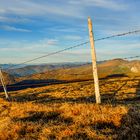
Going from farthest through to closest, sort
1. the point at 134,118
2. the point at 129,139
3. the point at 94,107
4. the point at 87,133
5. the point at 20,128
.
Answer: the point at 94,107, the point at 20,128, the point at 134,118, the point at 87,133, the point at 129,139

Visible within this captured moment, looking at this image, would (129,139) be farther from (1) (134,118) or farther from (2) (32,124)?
(2) (32,124)

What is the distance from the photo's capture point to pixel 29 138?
955cm

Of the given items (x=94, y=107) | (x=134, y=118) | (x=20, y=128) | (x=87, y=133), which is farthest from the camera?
(x=94, y=107)

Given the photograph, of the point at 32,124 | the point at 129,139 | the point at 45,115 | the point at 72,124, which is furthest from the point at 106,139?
the point at 45,115

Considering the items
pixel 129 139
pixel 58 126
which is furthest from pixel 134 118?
pixel 58 126

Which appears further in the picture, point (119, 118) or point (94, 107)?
point (94, 107)

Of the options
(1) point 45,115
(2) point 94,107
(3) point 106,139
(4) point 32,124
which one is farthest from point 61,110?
(3) point 106,139

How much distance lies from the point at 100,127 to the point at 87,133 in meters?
1.11

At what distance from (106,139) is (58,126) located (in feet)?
8.65

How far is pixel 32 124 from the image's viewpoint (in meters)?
11.2

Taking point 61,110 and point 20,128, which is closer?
point 20,128

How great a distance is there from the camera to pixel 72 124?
10766 mm

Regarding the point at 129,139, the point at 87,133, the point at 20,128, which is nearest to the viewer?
the point at 129,139

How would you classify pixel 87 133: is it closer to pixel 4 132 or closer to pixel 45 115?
pixel 4 132
